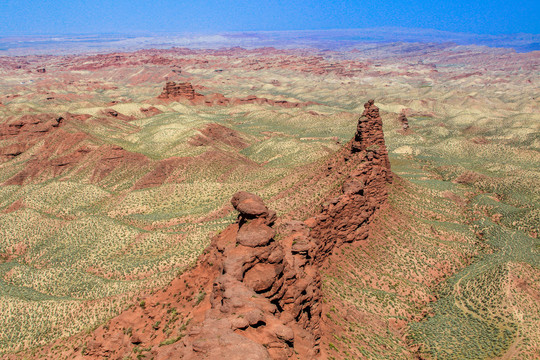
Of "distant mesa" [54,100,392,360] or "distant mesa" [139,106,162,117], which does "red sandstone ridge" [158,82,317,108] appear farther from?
"distant mesa" [54,100,392,360]

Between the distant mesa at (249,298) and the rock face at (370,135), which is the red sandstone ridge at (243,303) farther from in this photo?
the rock face at (370,135)

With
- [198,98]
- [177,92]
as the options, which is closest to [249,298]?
[177,92]

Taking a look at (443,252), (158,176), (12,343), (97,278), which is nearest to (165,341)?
(12,343)

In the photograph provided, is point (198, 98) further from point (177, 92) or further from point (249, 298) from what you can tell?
point (249, 298)

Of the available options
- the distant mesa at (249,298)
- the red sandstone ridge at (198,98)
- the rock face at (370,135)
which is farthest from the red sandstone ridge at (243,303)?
the red sandstone ridge at (198,98)

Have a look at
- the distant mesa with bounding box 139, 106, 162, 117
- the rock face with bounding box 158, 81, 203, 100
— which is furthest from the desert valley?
the rock face with bounding box 158, 81, 203, 100

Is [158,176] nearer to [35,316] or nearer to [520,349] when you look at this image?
[35,316]

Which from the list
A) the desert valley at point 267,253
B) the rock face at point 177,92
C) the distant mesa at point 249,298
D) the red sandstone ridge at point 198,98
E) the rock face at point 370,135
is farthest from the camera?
the red sandstone ridge at point 198,98
